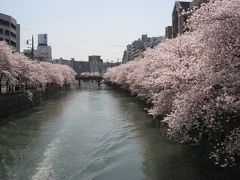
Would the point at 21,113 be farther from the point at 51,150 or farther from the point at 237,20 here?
the point at 237,20

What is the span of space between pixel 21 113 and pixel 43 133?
14098 mm

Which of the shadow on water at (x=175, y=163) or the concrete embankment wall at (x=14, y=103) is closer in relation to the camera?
the shadow on water at (x=175, y=163)

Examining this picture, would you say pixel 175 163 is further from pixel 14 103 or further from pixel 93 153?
pixel 14 103

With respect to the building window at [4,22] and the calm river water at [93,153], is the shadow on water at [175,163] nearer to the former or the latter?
the calm river water at [93,153]

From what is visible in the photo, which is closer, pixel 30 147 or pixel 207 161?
pixel 207 161

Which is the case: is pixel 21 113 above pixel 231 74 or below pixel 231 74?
below

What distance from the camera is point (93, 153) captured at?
23672 mm

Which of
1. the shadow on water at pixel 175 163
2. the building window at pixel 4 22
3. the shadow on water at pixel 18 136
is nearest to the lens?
the shadow on water at pixel 175 163

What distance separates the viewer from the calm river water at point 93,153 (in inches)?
743

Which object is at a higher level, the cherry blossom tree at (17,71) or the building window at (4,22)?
the building window at (4,22)

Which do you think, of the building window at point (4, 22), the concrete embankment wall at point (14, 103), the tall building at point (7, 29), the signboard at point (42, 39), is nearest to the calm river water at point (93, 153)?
the concrete embankment wall at point (14, 103)

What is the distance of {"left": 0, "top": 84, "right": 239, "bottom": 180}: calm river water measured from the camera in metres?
18.9

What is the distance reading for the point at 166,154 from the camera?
74.4ft

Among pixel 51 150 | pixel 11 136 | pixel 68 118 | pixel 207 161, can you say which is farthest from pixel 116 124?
pixel 207 161
